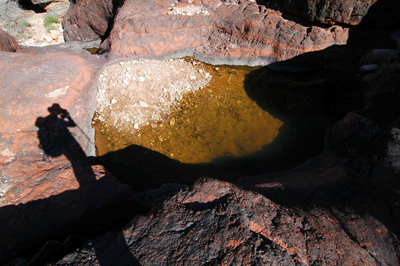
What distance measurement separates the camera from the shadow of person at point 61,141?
9.92ft

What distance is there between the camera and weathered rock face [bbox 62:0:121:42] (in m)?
6.66

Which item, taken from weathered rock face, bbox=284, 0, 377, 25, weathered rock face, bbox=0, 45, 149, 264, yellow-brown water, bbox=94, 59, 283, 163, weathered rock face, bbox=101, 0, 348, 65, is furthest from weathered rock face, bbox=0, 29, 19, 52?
weathered rock face, bbox=284, 0, 377, 25

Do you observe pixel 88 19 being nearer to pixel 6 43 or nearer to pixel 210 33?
pixel 6 43

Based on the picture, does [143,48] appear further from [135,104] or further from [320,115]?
[320,115]

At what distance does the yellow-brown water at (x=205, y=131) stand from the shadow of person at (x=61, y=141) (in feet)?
1.48

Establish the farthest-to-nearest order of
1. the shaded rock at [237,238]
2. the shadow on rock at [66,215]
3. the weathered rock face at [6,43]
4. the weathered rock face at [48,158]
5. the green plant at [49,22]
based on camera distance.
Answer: the green plant at [49,22] → the weathered rock face at [6,43] → the weathered rock face at [48,158] → the shadow on rock at [66,215] → the shaded rock at [237,238]

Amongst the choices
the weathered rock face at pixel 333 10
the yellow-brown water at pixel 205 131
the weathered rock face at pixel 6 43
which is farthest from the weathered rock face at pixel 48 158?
the weathered rock face at pixel 333 10

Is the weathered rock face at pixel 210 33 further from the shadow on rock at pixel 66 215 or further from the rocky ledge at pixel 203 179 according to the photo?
the shadow on rock at pixel 66 215

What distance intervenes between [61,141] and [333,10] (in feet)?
22.0

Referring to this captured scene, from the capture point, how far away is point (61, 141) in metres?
3.65

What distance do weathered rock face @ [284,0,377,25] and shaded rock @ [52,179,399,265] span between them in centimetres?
514

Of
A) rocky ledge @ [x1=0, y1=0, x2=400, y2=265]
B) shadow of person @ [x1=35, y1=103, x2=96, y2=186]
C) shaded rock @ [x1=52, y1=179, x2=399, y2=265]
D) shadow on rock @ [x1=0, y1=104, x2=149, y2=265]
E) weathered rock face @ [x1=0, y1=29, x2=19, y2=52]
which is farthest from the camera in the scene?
weathered rock face @ [x1=0, y1=29, x2=19, y2=52]

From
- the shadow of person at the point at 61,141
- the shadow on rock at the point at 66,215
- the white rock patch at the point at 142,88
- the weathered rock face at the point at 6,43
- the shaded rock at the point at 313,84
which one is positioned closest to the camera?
the shadow on rock at the point at 66,215

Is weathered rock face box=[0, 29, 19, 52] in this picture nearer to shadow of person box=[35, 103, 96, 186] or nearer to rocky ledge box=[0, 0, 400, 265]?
rocky ledge box=[0, 0, 400, 265]
